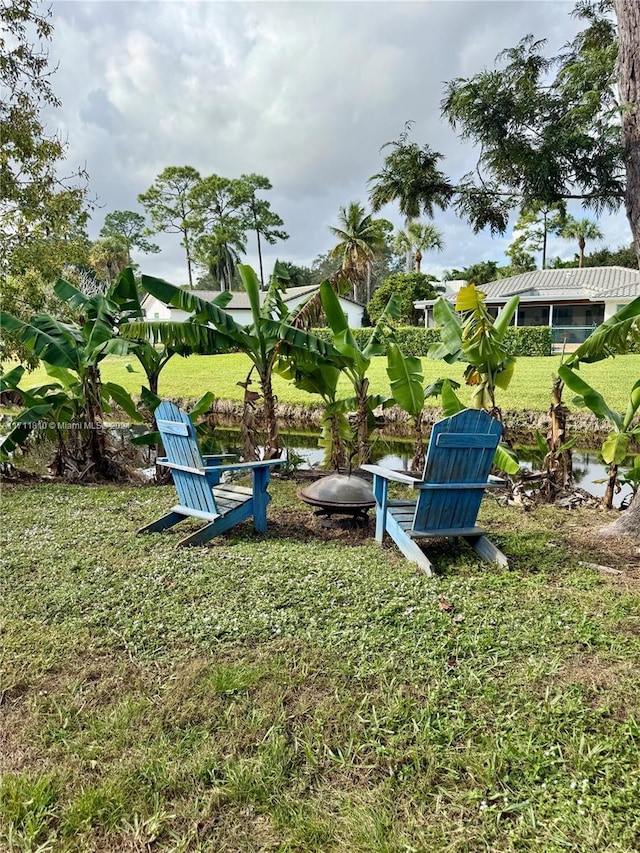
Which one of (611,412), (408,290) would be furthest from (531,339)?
(611,412)

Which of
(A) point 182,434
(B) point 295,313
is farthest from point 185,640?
(B) point 295,313

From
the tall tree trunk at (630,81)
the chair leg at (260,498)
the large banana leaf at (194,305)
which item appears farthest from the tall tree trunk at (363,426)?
the tall tree trunk at (630,81)

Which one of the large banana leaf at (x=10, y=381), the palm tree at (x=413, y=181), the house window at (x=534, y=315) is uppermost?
the house window at (x=534, y=315)

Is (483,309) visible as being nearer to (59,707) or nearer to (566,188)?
(566,188)

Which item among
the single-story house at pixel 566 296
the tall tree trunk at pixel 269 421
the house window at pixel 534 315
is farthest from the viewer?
the house window at pixel 534 315

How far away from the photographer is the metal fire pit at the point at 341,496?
4945mm

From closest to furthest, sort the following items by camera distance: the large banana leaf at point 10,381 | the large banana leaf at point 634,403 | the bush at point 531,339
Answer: the large banana leaf at point 634,403 < the large banana leaf at point 10,381 < the bush at point 531,339

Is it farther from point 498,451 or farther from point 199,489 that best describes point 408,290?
point 199,489

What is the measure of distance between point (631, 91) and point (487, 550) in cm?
394

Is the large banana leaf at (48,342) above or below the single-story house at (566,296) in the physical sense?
below

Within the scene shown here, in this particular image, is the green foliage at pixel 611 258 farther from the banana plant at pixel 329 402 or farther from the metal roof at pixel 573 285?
the banana plant at pixel 329 402

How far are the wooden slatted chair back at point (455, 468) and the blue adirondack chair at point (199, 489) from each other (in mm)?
1357

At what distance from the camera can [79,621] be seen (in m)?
3.14

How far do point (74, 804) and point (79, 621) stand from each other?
135 centimetres
